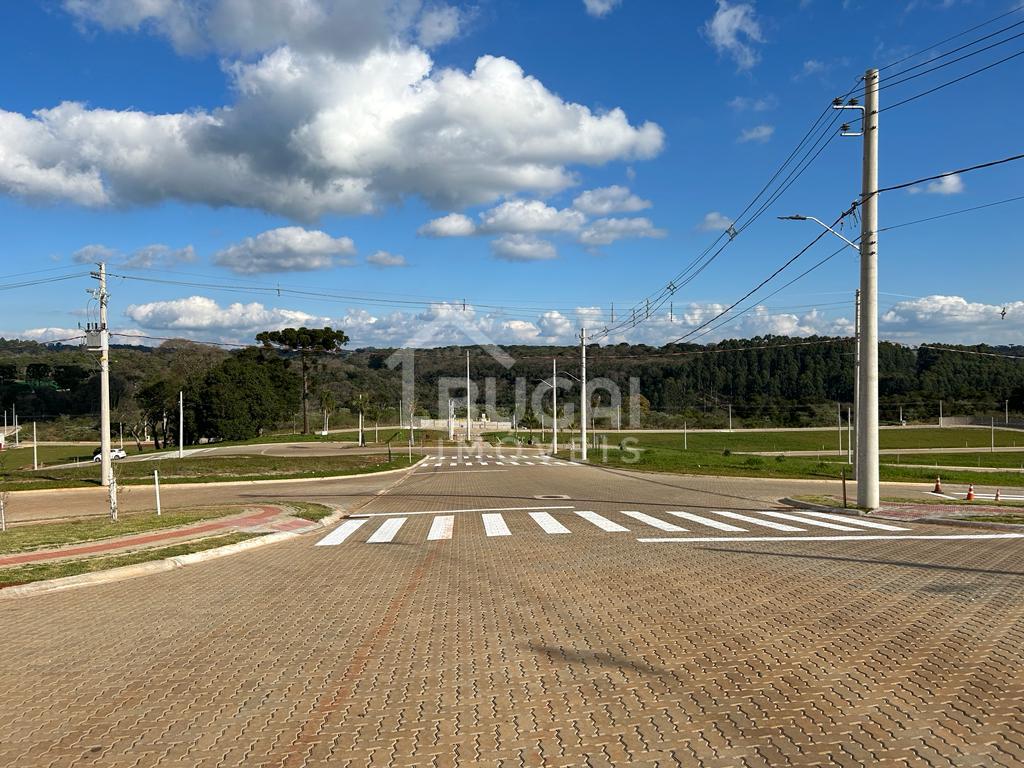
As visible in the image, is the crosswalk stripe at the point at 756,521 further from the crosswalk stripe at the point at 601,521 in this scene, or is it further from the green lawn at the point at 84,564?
the green lawn at the point at 84,564

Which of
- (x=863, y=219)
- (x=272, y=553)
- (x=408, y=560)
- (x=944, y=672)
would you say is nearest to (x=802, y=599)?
(x=944, y=672)

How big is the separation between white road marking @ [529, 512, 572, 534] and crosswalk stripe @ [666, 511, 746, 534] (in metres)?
3.30

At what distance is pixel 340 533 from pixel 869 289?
14660mm

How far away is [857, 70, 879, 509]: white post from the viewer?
1881cm

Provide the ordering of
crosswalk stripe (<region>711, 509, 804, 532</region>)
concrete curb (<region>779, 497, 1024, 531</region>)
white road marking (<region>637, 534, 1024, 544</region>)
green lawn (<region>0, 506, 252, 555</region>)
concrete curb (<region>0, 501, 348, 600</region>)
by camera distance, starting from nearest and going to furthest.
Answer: concrete curb (<region>0, 501, 348, 600</region>), green lawn (<region>0, 506, 252, 555</region>), white road marking (<region>637, 534, 1024, 544</region>), crosswalk stripe (<region>711, 509, 804, 532</region>), concrete curb (<region>779, 497, 1024, 531</region>)

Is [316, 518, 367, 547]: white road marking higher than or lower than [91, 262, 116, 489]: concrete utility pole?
lower

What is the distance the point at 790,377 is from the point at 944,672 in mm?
151146

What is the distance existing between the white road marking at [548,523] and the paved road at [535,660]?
7.49 feet

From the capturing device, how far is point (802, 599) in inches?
366

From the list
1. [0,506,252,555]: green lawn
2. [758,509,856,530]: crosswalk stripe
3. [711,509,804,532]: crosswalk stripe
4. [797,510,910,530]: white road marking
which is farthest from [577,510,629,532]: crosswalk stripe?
[0,506,252,555]: green lawn

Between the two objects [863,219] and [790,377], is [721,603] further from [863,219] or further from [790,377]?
[790,377]

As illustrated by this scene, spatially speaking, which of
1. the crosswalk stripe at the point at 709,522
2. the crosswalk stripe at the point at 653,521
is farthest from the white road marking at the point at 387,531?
the crosswalk stripe at the point at 709,522

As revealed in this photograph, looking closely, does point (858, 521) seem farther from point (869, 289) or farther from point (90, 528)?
point (90, 528)

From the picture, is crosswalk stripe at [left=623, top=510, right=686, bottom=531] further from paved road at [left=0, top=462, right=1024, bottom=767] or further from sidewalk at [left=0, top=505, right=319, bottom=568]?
sidewalk at [left=0, top=505, right=319, bottom=568]
